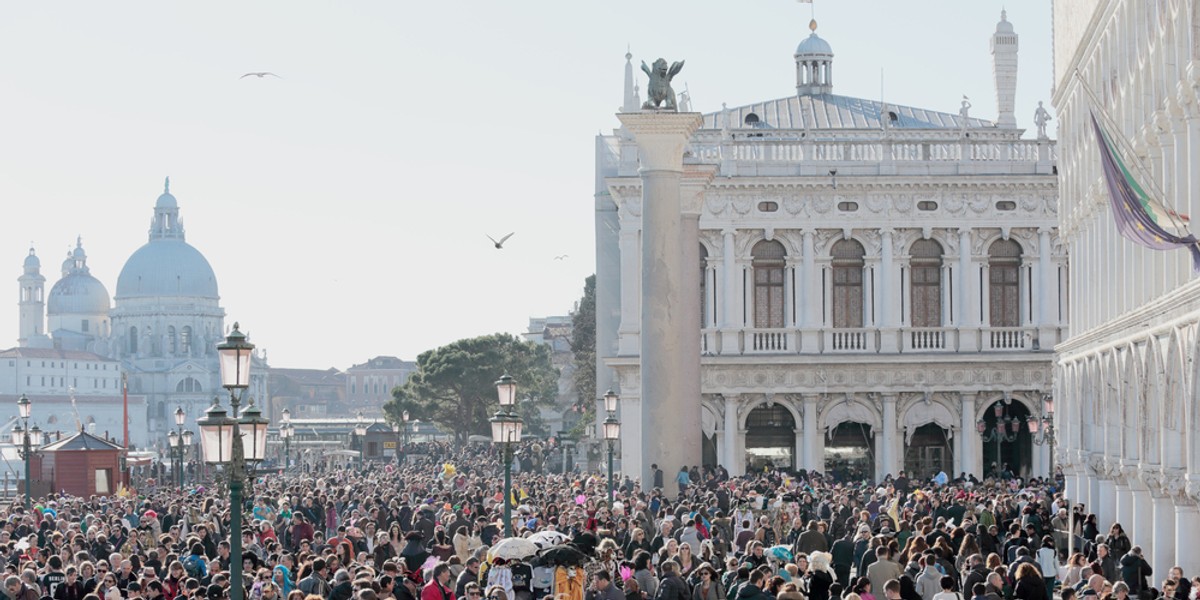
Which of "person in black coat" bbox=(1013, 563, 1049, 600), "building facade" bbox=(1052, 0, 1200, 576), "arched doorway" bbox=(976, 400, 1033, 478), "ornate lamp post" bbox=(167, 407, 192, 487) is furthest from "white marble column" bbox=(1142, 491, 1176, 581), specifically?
"ornate lamp post" bbox=(167, 407, 192, 487)

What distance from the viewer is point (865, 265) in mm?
55844

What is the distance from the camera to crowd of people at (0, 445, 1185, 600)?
17.8m

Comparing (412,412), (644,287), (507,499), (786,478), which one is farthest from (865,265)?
(412,412)

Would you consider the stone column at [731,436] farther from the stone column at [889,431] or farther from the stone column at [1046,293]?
the stone column at [1046,293]

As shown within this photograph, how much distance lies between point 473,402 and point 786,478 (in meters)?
59.3

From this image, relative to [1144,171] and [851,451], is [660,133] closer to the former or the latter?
[1144,171]

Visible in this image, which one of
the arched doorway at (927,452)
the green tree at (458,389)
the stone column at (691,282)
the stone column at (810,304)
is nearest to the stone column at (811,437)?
the stone column at (810,304)

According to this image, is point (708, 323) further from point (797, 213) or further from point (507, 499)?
point (507, 499)

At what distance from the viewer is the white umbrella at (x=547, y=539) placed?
67.4 feet

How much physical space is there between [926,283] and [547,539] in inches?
1440

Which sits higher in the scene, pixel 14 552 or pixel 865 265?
pixel 865 265

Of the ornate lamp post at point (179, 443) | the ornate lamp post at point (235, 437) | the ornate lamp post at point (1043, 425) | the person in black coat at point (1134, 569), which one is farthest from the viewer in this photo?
the ornate lamp post at point (179, 443)

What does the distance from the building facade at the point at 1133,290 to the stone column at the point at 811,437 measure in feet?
54.5

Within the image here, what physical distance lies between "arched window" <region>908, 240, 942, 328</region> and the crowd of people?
18.3 metres
